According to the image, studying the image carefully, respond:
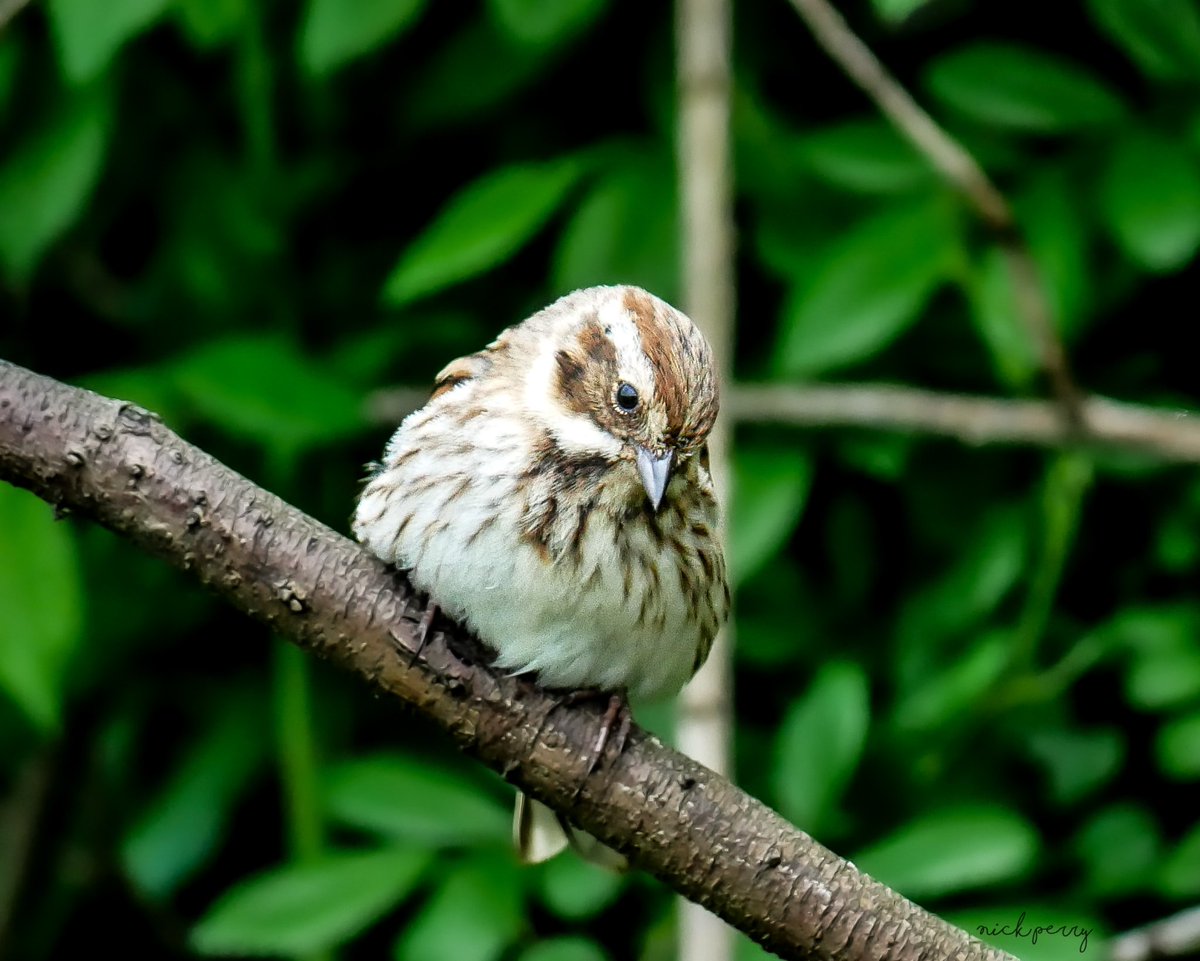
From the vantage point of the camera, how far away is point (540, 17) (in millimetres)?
2594

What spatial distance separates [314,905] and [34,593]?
71 cm

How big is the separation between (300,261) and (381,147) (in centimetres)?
28

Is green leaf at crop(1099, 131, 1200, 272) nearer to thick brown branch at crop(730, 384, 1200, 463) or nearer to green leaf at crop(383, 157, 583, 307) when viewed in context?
thick brown branch at crop(730, 384, 1200, 463)

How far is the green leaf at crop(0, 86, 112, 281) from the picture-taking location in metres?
2.74

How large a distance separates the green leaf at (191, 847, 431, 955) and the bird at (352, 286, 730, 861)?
0.65m

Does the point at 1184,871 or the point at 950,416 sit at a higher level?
the point at 950,416

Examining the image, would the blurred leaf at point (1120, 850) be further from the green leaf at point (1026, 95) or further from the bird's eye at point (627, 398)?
the bird's eye at point (627, 398)

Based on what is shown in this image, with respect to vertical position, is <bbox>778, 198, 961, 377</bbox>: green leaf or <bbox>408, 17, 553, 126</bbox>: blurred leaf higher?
<bbox>408, 17, 553, 126</bbox>: blurred leaf

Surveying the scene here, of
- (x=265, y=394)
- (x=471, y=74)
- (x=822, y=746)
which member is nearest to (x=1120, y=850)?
(x=822, y=746)

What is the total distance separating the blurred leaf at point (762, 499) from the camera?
272 cm

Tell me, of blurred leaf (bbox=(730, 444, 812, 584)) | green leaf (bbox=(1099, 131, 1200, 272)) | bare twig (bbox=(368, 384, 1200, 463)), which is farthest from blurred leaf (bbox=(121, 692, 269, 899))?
green leaf (bbox=(1099, 131, 1200, 272))

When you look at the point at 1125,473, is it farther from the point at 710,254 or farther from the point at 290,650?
the point at 290,650

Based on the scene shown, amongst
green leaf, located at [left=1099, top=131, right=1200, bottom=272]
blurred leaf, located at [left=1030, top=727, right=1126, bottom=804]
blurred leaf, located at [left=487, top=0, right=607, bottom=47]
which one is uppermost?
green leaf, located at [left=1099, top=131, right=1200, bottom=272]

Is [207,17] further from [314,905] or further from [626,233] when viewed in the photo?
[314,905]
